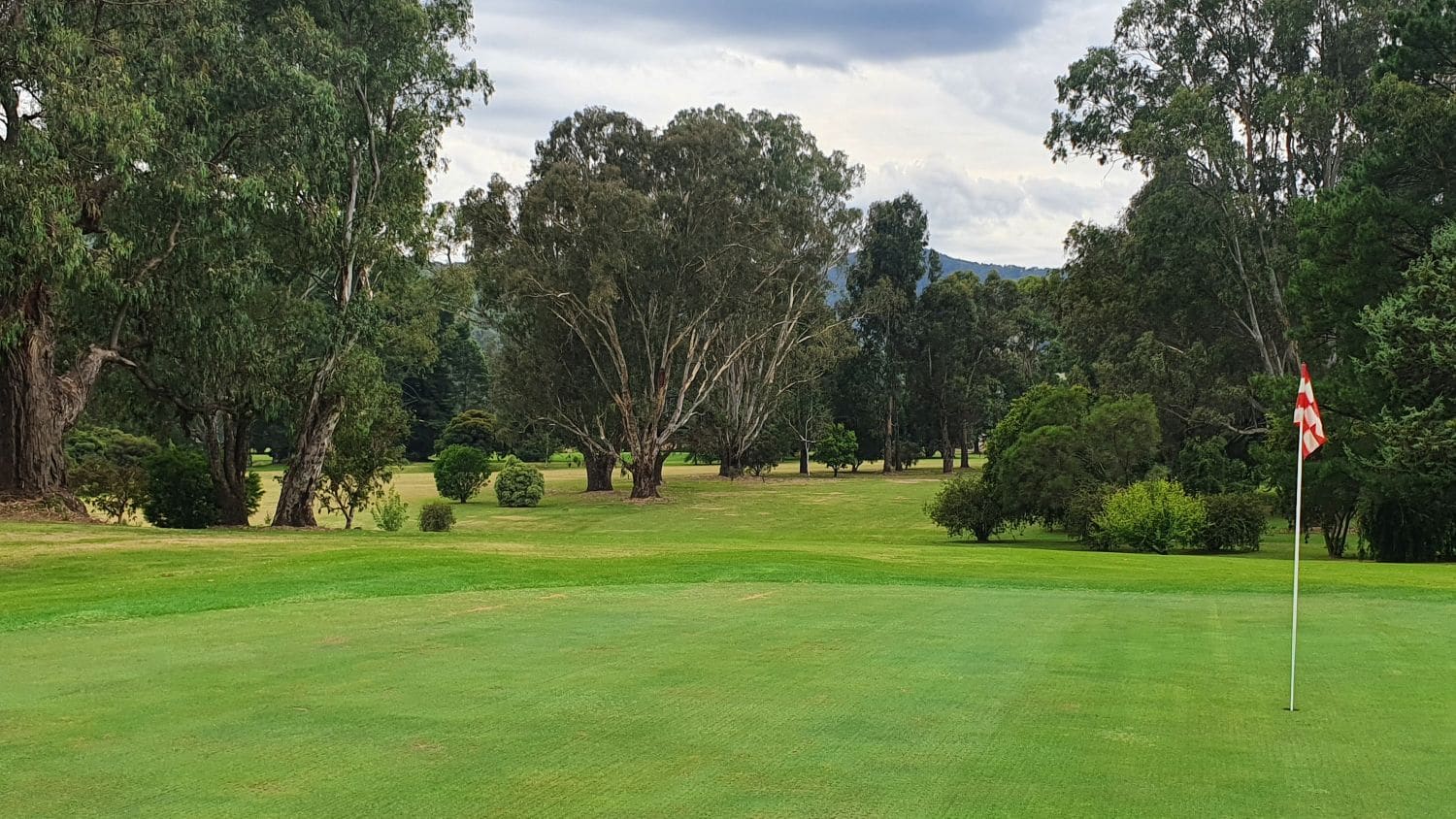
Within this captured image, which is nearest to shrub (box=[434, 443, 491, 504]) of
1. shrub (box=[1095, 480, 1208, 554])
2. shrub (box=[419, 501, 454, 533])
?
shrub (box=[419, 501, 454, 533])

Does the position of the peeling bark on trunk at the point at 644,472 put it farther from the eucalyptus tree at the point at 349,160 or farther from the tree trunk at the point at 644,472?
the eucalyptus tree at the point at 349,160

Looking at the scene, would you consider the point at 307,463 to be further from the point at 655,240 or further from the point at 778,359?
the point at 778,359

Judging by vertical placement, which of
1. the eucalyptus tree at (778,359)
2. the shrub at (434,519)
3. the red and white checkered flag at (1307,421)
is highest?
the eucalyptus tree at (778,359)

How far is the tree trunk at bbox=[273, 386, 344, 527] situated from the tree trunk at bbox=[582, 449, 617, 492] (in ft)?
92.8

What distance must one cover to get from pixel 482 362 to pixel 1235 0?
82.9 meters

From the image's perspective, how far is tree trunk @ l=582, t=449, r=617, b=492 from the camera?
61.1 metres

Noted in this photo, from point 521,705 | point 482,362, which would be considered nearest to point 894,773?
point 521,705

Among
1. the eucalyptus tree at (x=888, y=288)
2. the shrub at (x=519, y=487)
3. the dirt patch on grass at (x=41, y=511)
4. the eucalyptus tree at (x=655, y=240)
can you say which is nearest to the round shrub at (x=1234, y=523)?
the eucalyptus tree at (x=655, y=240)

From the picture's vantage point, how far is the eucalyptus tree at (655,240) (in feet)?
160

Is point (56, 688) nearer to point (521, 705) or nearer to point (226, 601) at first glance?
point (521, 705)

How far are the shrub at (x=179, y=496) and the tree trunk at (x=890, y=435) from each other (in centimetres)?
6088

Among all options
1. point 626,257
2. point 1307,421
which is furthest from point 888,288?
point 1307,421

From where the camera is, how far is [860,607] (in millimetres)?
11875

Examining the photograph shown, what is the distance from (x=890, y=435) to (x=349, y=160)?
61768mm
